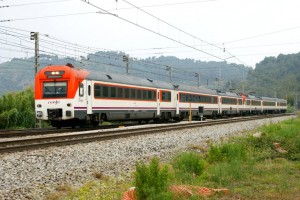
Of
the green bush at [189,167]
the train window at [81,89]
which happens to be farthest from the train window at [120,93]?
the green bush at [189,167]

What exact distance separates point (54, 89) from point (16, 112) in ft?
30.7

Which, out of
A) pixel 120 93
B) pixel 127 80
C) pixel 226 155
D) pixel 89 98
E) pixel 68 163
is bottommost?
pixel 68 163

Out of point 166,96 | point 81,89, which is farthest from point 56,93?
point 166,96

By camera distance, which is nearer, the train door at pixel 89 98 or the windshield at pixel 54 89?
the windshield at pixel 54 89

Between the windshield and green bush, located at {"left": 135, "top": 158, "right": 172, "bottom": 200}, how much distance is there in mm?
14000

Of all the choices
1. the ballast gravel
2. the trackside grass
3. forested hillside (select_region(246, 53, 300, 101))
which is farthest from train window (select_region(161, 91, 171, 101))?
forested hillside (select_region(246, 53, 300, 101))

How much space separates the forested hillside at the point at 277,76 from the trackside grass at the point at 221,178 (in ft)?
444

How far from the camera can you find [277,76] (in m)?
176

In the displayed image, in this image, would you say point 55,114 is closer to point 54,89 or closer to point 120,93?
point 54,89

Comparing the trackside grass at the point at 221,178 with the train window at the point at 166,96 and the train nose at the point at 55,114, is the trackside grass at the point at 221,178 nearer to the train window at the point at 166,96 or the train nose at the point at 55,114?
the train nose at the point at 55,114

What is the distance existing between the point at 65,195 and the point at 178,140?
9464 millimetres

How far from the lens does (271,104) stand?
72.2m

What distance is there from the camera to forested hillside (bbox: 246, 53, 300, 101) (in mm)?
150475

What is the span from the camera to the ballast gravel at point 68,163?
717 cm
